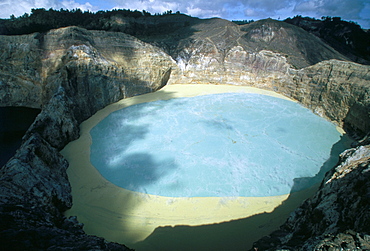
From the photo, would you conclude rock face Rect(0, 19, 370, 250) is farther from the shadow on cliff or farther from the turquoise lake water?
the turquoise lake water

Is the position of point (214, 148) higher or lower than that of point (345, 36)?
lower

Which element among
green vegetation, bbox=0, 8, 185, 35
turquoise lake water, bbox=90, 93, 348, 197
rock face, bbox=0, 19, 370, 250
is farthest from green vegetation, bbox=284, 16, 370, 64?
green vegetation, bbox=0, 8, 185, 35

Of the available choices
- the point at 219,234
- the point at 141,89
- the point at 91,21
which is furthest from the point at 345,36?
the point at 219,234

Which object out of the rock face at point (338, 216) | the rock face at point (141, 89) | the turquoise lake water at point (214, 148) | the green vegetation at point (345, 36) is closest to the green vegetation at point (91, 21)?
the rock face at point (141, 89)

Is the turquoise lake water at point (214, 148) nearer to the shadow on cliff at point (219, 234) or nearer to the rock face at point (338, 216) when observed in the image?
the shadow on cliff at point (219, 234)

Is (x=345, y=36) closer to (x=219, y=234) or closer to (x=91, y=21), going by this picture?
(x=91, y=21)

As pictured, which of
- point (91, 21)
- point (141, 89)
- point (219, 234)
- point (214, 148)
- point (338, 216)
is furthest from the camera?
point (91, 21)
